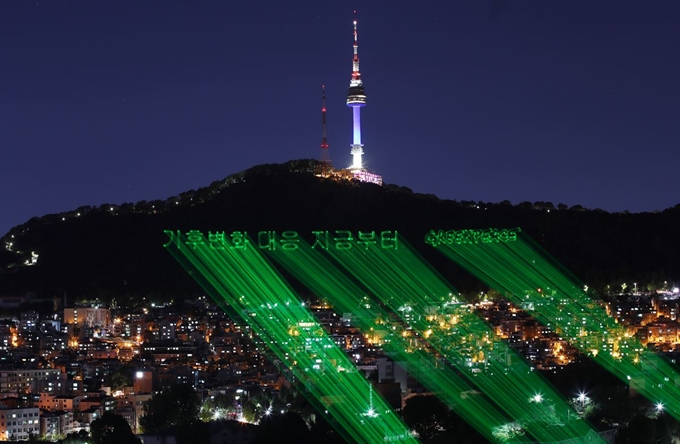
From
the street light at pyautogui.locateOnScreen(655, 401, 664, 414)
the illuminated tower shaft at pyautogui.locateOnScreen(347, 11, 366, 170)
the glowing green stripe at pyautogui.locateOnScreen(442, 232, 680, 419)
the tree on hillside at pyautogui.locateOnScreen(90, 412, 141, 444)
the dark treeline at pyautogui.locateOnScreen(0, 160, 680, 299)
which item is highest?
the illuminated tower shaft at pyautogui.locateOnScreen(347, 11, 366, 170)

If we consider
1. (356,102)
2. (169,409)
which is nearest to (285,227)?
(356,102)

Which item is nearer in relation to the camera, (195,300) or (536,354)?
(536,354)

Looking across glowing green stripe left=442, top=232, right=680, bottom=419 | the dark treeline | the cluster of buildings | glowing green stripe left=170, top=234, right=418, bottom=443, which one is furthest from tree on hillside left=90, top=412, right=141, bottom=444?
the dark treeline

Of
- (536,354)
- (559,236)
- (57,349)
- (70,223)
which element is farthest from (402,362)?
(70,223)

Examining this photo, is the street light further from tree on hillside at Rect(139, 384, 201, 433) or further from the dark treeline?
the dark treeline

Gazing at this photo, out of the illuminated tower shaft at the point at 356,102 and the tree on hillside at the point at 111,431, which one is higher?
the illuminated tower shaft at the point at 356,102

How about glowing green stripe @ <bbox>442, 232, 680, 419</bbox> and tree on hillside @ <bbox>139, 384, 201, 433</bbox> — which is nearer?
tree on hillside @ <bbox>139, 384, 201, 433</bbox>

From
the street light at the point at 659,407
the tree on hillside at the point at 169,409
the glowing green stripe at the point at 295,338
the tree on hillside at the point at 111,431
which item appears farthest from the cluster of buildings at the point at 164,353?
the street light at the point at 659,407

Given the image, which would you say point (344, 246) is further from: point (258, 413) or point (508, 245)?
point (258, 413)

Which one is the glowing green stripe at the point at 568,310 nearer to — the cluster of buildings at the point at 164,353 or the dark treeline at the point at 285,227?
the cluster of buildings at the point at 164,353
